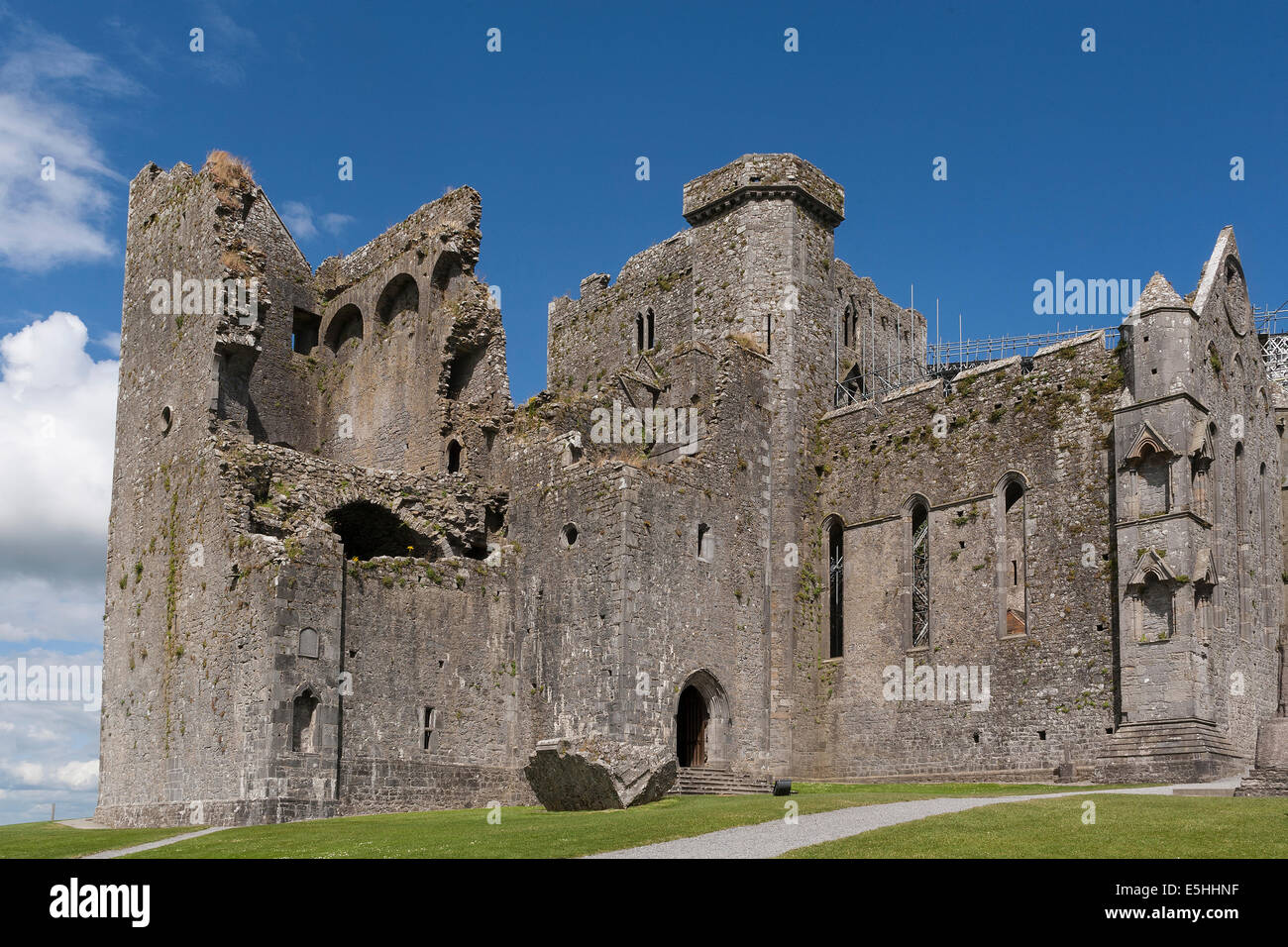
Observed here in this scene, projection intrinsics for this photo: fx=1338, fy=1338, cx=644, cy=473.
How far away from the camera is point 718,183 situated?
125 ft

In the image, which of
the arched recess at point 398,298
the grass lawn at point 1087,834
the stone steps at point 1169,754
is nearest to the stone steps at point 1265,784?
the grass lawn at point 1087,834

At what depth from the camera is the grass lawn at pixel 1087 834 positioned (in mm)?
15312

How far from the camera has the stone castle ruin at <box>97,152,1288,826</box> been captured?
93.2 feet

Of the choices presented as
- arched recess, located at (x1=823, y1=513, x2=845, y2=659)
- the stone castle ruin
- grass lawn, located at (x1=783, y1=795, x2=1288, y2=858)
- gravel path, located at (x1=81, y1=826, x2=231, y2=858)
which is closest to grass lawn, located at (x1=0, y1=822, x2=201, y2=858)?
gravel path, located at (x1=81, y1=826, x2=231, y2=858)

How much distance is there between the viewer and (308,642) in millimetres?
28031

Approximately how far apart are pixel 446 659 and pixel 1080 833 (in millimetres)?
17377

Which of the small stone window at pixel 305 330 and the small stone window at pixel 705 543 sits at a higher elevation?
the small stone window at pixel 305 330

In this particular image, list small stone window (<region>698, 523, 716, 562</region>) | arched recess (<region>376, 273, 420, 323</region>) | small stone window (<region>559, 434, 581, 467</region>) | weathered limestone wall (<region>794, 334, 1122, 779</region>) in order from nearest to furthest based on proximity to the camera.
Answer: weathered limestone wall (<region>794, 334, 1122, 779</region>) < small stone window (<region>698, 523, 716, 562</region>) < small stone window (<region>559, 434, 581, 467</region>) < arched recess (<region>376, 273, 420, 323</region>)

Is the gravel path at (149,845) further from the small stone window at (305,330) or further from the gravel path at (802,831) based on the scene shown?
the small stone window at (305,330)

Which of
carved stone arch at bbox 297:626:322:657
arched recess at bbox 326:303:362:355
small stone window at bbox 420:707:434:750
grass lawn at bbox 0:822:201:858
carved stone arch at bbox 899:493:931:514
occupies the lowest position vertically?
grass lawn at bbox 0:822:201:858

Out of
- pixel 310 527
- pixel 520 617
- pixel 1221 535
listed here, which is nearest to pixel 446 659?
pixel 520 617

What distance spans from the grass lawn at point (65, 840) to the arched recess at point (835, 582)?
16142 millimetres

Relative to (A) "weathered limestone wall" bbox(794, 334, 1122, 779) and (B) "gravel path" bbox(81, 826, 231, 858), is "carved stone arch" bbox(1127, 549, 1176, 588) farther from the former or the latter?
(B) "gravel path" bbox(81, 826, 231, 858)

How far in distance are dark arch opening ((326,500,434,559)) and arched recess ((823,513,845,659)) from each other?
1047 centimetres
